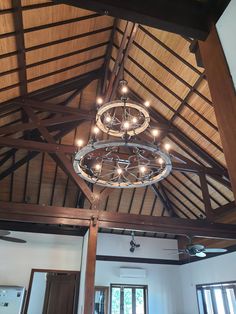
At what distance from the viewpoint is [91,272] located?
4.97 metres

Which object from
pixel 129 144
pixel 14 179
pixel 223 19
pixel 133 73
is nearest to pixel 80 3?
pixel 223 19

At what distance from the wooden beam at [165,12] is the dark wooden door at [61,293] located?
8.10 meters

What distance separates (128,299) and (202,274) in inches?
110

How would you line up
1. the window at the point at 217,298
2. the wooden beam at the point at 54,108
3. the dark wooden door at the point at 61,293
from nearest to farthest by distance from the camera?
the wooden beam at the point at 54,108 → the window at the point at 217,298 → the dark wooden door at the point at 61,293

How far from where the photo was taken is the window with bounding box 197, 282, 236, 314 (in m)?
Answer: 7.47

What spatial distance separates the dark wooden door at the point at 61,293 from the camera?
8.15m

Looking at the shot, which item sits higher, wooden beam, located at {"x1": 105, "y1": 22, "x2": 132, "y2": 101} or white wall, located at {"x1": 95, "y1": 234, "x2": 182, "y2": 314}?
wooden beam, located at {"x1": 105, "y1": 22, "x2": 132, "y2": 101}

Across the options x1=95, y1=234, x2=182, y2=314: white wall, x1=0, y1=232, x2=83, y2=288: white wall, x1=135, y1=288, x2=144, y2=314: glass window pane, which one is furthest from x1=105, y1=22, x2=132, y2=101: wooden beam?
x1=135, y1=288, x2=144, y2=314: glass window pane

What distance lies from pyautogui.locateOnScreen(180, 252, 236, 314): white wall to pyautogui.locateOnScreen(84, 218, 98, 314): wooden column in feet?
15.5

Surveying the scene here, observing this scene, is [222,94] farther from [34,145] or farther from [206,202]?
[206,202]

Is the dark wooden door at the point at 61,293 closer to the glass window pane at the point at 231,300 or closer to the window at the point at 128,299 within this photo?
the window at the point at 128,299

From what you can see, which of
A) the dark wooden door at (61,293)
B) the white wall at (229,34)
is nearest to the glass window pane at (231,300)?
the dark wooden door at (61,293)

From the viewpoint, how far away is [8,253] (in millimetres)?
8039

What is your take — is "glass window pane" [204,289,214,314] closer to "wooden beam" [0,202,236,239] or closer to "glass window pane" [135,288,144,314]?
"glass window pane" [135,288,144,314]
